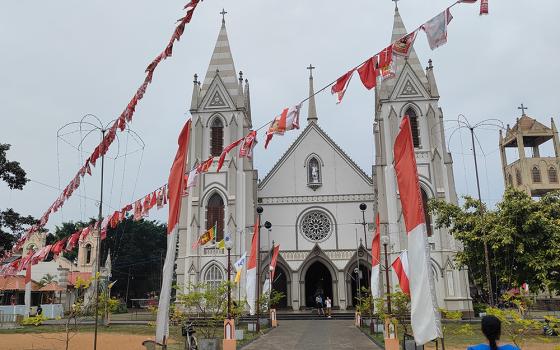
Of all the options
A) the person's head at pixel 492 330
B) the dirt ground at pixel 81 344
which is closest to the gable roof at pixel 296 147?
the dirt ground at pixel 81 344

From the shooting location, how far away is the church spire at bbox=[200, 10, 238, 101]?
119 ft

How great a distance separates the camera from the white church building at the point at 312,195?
32.2 meters

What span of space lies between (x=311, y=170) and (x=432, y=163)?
8.95 m

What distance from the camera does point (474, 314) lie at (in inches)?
1210

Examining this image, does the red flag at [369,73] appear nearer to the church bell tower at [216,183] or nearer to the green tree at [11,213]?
the green tree at [11,213]

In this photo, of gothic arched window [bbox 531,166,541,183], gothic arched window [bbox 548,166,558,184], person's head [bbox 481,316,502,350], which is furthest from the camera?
gothic arched window [bbox 531,166,541,183]

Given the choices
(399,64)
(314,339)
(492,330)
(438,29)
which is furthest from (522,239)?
(399,64)

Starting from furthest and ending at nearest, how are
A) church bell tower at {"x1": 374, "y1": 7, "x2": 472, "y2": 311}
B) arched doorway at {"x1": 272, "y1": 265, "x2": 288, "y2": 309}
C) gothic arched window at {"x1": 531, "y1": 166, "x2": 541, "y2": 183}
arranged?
gothic arched window at {"x1": 531, "y1": 166, "x2": 541, "y2": 183} < arched doorway at {"x1": 272, "y1": 265, "x2": 288, "y2": 309} < church bell tower at {"x1": 374, "y1": 7, "x2": 472, "y2": 311}

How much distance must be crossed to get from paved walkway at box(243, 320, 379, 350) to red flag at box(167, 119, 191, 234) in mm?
8969

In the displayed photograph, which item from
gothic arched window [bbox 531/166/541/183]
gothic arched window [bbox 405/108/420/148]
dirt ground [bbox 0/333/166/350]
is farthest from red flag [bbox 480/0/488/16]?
gothic arched window [bbox 531/166/541/183]

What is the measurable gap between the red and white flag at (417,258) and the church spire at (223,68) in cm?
2869

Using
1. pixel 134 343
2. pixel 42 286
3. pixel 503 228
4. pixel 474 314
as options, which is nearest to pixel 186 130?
pixel 134 343

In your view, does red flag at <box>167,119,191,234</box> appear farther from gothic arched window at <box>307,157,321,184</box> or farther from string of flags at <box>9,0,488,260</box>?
gothic arched window at <box>307,157,321,184</box>

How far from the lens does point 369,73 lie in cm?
939
